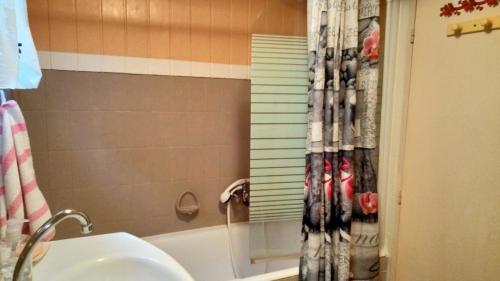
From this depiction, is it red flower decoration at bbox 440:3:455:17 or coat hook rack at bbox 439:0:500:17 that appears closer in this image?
coat hook rack at bbox 439:0:500:17

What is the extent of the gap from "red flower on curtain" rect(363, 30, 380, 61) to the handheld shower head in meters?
1.13

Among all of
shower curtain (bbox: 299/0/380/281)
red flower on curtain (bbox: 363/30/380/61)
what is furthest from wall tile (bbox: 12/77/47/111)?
red flower on curtain (bbox: 363/30/380/61)

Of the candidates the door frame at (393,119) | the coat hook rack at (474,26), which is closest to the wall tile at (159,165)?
the door frame at (393,119)

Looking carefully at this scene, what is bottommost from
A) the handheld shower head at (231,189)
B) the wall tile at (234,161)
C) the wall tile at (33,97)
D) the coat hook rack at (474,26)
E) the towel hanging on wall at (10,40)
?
the handheld shower head at (231,189)

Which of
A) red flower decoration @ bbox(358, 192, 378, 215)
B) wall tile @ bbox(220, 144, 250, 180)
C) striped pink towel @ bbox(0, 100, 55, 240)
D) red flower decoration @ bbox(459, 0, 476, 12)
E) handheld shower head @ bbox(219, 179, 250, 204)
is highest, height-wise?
red flower decoration @ bbox(459, 0, 476, 12)

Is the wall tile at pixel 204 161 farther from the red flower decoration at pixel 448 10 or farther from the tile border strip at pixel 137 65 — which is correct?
the red flower decoration at pixel 448 10

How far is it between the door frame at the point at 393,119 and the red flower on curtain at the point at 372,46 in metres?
0.17

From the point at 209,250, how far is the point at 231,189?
0.44 m

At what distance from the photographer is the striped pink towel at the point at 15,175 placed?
756mm

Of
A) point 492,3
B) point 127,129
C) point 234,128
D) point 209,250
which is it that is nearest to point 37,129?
point 127,129

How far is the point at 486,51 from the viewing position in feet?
3.62

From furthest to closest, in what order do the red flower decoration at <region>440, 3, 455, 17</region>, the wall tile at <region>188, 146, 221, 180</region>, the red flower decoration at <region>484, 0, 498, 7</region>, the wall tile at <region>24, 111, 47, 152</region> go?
1. the wall tile at <region>188, 146, 221, 180</region>
2. the wall tile at <region>24, 111, 47, 152</region>
3. the red flower decoration at <region>440, 3, 455, 17</region>
4. the red flower decoration at <region>484, 0, 498, 7</region>

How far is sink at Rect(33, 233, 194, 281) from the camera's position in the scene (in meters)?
0.92

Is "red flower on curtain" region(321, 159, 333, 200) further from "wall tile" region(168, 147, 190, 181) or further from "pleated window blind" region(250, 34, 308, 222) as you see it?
"wall tile" region(168, 147, 190, 181)
